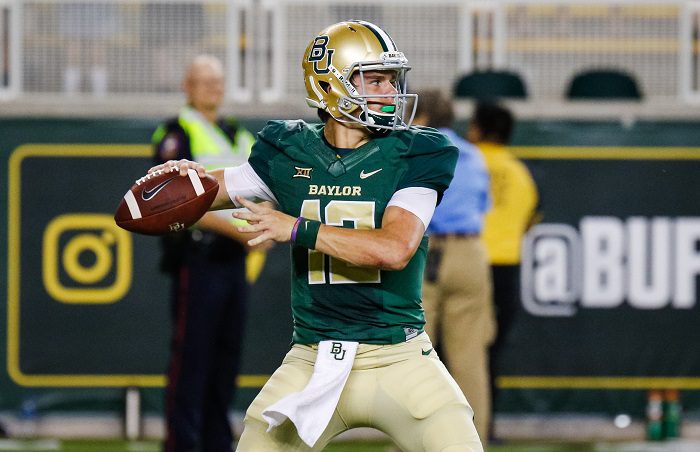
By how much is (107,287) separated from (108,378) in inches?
20.1

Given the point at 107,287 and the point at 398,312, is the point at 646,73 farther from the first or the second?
the point at 398,312

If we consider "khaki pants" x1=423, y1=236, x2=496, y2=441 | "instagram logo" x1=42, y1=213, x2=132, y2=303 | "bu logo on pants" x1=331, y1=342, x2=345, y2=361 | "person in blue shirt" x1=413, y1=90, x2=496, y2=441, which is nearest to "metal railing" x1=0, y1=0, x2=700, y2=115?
"instagram logo" x1=42, y1=213, x2=132, y2=303

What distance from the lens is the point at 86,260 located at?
7965mm

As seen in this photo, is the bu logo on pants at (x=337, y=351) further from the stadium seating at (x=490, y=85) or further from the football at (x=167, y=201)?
the stadium seating at (x=490, y=85)

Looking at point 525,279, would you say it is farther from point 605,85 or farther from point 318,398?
point 318,398

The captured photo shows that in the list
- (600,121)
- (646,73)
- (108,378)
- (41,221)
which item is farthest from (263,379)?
(646,73)

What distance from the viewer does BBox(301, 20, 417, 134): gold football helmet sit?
4.15m

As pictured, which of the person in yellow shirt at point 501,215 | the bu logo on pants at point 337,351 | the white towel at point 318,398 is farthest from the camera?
the person in yellow shirt at point 501,215

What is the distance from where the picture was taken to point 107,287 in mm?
7988

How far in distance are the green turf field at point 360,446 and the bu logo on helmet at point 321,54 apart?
3637 mm

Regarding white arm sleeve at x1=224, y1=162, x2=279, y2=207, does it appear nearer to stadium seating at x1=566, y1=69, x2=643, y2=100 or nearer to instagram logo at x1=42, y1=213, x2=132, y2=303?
instagram logo at x1=42, y1=213, x2=132, y2=303

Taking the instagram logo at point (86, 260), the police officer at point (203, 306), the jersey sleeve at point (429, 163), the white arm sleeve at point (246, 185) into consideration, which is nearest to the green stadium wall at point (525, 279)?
the instagram logo at point (86, 260)

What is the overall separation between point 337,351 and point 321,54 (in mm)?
891

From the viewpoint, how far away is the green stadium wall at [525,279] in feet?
26.1
